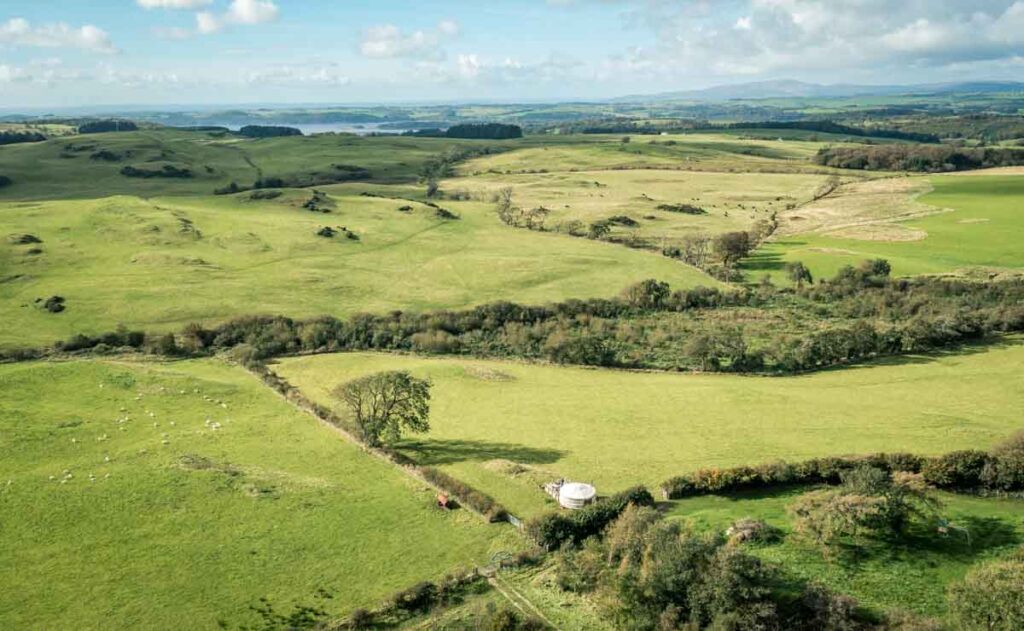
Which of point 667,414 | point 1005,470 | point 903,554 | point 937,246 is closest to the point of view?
point 903,554

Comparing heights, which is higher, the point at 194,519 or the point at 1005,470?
the point at 1005,470

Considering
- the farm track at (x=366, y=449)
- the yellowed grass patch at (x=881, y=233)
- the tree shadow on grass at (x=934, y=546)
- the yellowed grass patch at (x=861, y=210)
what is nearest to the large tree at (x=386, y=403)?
the farm track at (x=366, y=449)

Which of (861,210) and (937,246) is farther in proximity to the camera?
(861,210)

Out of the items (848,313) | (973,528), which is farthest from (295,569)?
(848,313)

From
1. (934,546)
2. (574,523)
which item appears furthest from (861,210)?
(574,523)

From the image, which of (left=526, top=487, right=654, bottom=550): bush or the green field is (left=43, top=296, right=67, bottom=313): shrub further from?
(left=526, top=487, right=654, bottom=550): bush

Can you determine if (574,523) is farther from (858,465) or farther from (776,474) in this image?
(858,465)

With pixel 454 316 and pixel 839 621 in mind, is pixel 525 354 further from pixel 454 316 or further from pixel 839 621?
pixel 839 621
